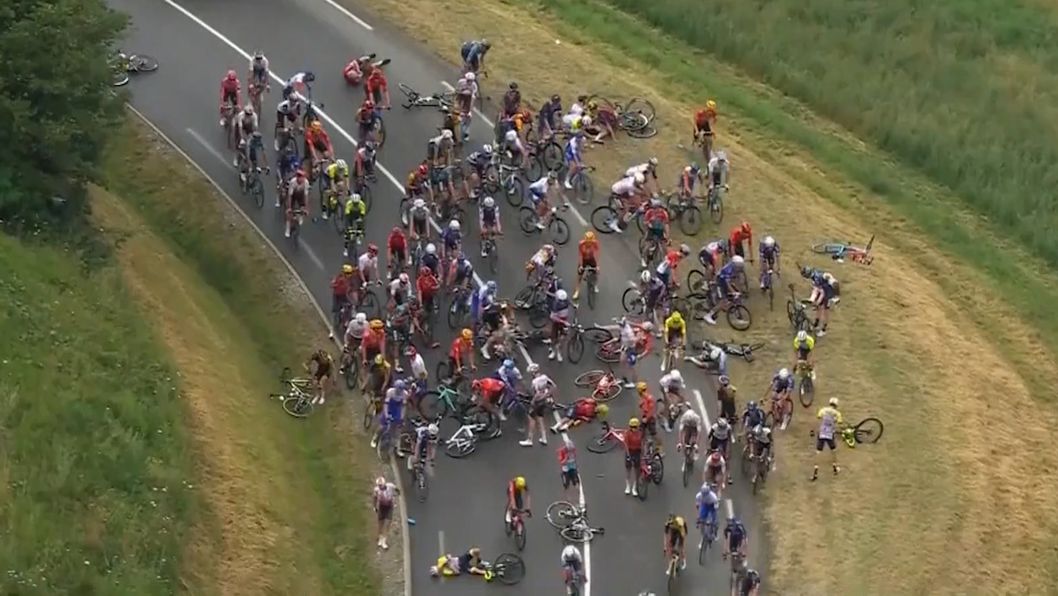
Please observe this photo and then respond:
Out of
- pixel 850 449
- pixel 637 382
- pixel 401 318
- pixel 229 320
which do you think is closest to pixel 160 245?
pixel 229 320

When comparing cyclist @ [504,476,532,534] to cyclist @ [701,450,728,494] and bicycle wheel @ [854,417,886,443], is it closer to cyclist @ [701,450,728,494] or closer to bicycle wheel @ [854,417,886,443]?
cyclist @ [701,450,728,494]

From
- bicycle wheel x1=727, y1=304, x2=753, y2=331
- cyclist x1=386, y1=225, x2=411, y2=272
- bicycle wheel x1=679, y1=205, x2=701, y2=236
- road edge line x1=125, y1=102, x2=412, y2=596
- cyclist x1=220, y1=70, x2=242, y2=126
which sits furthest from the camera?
cyclist x1=220, y1=70, x2=242, y2=126

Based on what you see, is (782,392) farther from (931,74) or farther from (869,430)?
(931,74)

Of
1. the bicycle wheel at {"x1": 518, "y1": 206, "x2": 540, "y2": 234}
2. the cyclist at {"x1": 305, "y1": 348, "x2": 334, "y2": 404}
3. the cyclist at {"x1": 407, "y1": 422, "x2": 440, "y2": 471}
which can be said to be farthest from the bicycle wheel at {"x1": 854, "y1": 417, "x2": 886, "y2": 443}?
the cyclist at {"x1": 305, "y1": 348, "x2": 334, "y2": 404}

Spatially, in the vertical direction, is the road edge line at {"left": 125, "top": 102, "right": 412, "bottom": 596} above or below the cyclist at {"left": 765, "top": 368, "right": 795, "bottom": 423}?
below

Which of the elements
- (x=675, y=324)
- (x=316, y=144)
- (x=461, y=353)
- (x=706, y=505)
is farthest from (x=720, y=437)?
(x=316, y=144)

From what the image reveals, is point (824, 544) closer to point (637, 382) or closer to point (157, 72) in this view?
point (637, 382)
